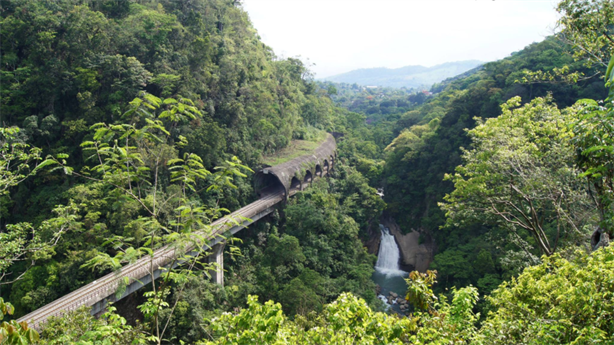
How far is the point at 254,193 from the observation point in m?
26.8

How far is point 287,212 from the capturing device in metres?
25.7

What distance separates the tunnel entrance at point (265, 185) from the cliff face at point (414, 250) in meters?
13.6

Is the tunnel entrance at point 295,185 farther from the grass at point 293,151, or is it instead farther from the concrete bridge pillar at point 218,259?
the concrete bridge pillar at point 218,259

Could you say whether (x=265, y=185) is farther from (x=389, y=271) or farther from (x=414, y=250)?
(x=414, y=250)

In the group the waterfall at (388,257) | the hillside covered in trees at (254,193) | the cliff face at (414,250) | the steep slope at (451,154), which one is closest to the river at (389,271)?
the waterfall at (388,257)

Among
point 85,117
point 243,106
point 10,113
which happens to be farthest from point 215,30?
point 10,113

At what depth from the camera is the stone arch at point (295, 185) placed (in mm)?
29080

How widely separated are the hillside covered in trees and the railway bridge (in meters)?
0.92

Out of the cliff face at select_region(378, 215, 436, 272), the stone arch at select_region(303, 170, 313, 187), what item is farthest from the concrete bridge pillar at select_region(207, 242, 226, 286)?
the cliff face at select_region(378, 215, 436, 272)

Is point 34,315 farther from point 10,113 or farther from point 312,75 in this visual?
point 312,75

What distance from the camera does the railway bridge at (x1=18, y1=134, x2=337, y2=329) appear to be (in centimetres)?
1398

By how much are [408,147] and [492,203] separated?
2744 cm

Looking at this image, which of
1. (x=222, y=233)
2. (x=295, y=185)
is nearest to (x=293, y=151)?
(x=295, y=185)

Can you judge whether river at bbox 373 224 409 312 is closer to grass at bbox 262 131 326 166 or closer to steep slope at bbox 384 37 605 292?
steep slope at bbox 384 37 605 292
